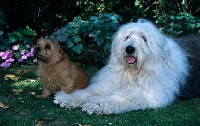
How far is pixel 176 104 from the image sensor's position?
5449 millimetres

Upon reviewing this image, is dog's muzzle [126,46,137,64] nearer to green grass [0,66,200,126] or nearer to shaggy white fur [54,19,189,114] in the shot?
shaggy white fur [54,19,189,114]

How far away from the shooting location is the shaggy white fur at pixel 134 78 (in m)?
5.02

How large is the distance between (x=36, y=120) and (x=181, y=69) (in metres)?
2.07

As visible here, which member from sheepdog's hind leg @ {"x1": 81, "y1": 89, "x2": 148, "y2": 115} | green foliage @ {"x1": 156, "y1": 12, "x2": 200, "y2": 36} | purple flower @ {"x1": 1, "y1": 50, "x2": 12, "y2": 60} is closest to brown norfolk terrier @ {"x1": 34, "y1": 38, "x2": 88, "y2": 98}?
sheepdog's hind leg @ {"x1": 81, "y1": 89, "x2": 148, "y2": 115}

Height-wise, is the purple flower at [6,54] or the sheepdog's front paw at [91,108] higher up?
the purple flower at [6,54]

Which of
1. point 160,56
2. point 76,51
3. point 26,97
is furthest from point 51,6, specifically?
point 160,56

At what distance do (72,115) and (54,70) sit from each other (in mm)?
814

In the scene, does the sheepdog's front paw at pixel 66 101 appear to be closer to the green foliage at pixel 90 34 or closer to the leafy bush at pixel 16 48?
the green foliage at pixel 90 34

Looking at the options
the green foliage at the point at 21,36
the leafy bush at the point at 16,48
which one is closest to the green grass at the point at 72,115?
the leafy bush at the point at 16,48

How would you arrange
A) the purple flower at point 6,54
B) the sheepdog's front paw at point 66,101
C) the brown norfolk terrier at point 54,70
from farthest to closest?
the purple flower at point 6,54 < the brown norfolk terrier at point 54,70 < the sheepdog's front paw at point 66,101

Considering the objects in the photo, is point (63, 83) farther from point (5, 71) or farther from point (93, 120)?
point (5, 71)

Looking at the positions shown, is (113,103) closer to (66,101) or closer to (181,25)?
(66,101)

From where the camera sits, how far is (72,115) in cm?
489

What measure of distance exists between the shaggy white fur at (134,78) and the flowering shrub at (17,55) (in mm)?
2660
